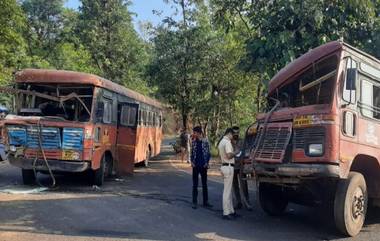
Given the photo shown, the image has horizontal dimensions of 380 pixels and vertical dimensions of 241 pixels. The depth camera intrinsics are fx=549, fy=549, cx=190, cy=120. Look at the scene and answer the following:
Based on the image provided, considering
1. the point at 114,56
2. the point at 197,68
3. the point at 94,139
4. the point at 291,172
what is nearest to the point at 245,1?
the point at 94,139

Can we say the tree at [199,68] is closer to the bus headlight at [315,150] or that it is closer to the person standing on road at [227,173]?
the person standing on road at [227,173]

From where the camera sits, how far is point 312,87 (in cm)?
958

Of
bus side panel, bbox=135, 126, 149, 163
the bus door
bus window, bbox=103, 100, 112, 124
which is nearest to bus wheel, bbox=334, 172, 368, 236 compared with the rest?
bus window, bbox=103, 100, 112, 124

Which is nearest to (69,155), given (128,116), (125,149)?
(125,149)

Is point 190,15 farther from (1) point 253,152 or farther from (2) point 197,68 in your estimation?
(1) point 253,152

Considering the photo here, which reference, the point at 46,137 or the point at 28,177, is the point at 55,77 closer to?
the point at 46,137

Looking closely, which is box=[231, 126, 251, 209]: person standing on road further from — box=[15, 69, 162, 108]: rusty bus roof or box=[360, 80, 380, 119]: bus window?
box=[15, 69, 162, 108]: rusty bus roof

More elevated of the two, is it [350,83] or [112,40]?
[112,40]

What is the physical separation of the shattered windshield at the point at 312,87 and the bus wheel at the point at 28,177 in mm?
7081

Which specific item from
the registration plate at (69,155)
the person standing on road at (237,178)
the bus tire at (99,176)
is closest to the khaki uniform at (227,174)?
the person standing on road at (237,178)

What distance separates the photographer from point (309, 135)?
340 inches

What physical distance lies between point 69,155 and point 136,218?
4032mm

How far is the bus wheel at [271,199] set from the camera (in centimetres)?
1080

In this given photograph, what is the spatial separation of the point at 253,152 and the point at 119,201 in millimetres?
3864
